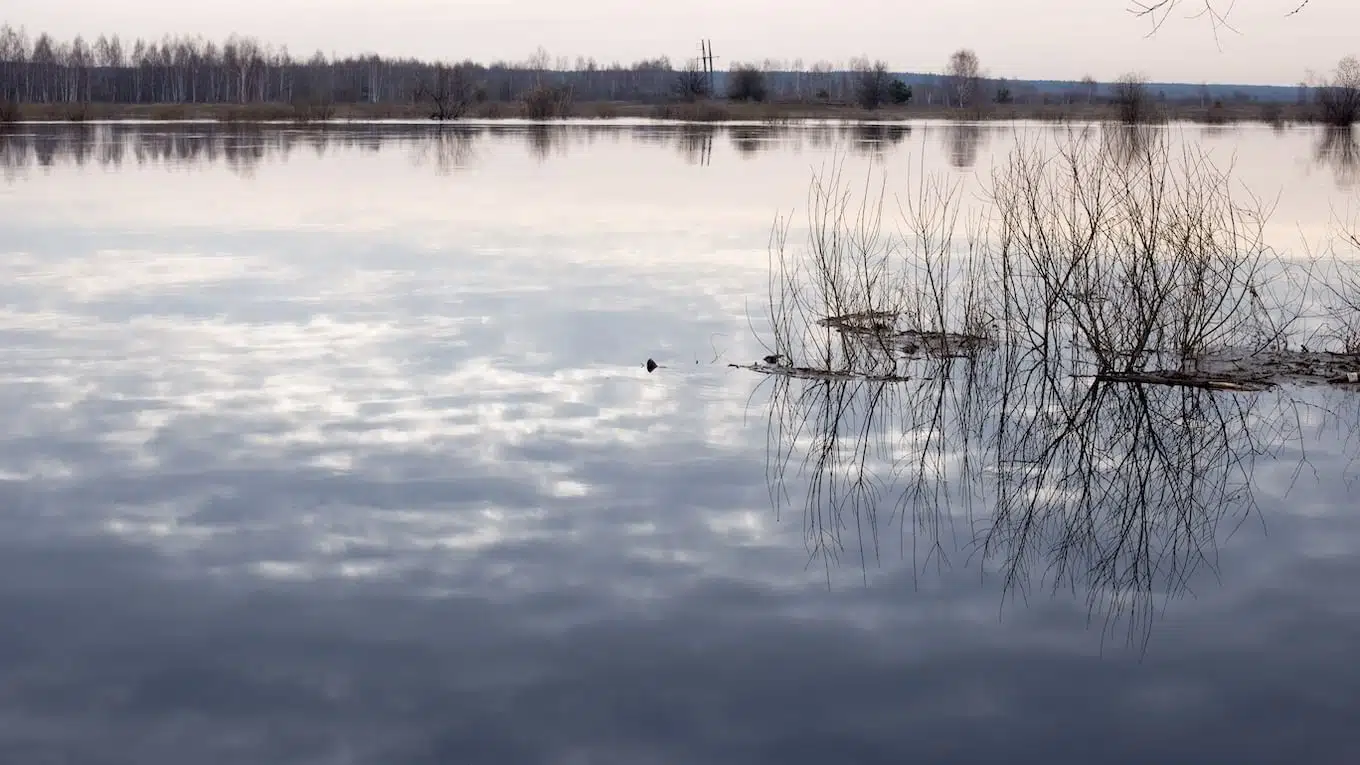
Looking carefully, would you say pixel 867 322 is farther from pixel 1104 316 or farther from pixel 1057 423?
pixel 1057 423

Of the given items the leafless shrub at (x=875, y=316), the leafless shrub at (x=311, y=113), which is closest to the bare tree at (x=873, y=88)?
the leafless shrub at (x=311, y=113)

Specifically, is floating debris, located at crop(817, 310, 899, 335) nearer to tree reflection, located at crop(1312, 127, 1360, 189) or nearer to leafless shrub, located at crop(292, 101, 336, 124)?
tree reflection, located at crop(1312, 127, 1360, 189)

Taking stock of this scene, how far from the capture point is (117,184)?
2684 cm

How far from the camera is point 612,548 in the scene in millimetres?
6500

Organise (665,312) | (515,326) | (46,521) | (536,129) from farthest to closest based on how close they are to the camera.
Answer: (536,129), (665,312), (515,326), (46,521)

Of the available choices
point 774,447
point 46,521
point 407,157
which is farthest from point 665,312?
point 407,157

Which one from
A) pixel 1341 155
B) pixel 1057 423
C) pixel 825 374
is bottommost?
pixel 1057 423

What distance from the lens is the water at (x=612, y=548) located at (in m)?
4.72

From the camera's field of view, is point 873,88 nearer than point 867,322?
No

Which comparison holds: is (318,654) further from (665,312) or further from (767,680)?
(665,312)

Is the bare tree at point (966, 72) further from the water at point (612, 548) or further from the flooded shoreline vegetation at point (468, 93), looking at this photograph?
the water at point (612, 548)

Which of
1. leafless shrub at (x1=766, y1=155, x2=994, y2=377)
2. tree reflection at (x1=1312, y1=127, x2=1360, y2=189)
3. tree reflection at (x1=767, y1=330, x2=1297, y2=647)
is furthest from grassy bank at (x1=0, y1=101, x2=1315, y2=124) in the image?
tree reflection at (x1=767, y1=330, x2=1297, y2=647)

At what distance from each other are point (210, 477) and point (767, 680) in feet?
12.0

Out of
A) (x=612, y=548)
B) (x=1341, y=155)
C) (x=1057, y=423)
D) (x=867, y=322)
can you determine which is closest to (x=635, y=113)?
(x=1341, y=155)
